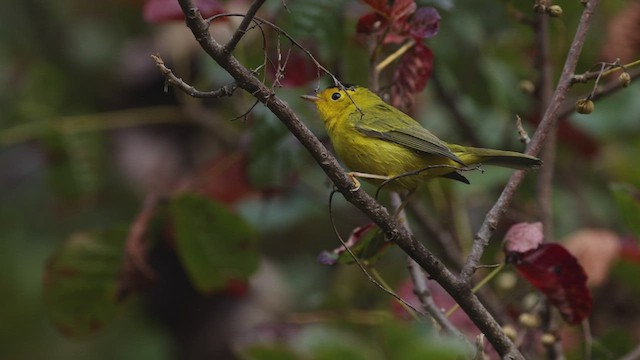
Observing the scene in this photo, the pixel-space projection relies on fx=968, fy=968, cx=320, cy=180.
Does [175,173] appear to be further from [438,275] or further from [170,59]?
[438,275]

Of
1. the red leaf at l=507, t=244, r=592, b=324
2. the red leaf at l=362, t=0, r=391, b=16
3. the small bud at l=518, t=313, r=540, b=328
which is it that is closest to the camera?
the red leaf at l=507, t=244, r=592, b=324

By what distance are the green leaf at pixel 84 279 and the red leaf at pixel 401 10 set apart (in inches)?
40.9

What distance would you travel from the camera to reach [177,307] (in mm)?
3564

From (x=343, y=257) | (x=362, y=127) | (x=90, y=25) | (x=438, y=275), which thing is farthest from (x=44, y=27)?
(x=438, y=275)

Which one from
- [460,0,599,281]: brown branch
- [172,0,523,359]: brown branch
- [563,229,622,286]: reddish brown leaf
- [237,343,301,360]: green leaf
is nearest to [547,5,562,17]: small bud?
[460,0,599,281]: brown branch

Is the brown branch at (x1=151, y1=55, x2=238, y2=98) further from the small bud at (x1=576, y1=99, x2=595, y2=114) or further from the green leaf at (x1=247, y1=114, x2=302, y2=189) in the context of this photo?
the green leaf at (x1=247, y1=114, x2=302, y2=189)

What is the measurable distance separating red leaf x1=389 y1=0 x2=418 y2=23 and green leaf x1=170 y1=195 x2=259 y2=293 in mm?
775

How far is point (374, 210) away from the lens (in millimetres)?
1623

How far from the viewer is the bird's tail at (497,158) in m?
1.84

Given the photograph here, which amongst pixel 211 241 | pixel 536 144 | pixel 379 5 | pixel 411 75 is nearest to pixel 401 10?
pixel 379 5

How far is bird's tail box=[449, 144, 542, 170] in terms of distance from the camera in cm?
184

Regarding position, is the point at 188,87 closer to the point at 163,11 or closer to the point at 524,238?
the point at 524,238

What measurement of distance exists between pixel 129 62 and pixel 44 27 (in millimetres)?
534

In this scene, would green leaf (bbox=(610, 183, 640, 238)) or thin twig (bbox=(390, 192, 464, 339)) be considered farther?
green leaf (bbox=(610, 183, 640, 238))
